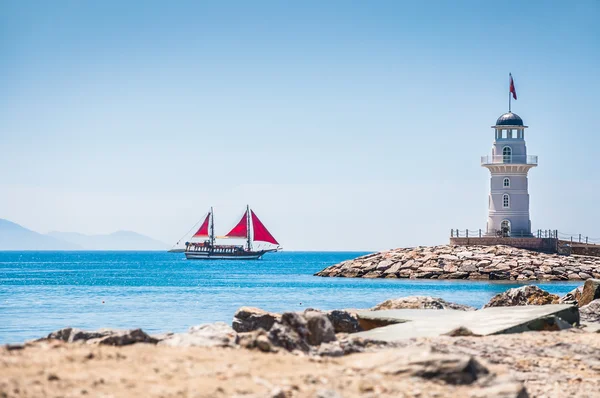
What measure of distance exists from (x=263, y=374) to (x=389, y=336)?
3.31m

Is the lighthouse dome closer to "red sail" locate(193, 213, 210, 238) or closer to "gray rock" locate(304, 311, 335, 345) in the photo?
"gray rock" locate(304, 311, 335, 345)

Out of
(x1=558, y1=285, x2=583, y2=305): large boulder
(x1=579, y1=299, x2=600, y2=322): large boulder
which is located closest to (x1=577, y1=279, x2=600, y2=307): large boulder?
(x1=558, y1=285, x2=583, y2=305): large boulder

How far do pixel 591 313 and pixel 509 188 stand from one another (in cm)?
4643

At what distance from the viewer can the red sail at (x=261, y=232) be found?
371 feet

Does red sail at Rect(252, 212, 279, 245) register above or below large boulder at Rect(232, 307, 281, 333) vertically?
above

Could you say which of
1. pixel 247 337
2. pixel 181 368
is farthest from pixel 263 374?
pixel 247 337

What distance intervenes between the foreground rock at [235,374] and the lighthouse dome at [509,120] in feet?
180

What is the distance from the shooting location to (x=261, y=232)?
374 feet

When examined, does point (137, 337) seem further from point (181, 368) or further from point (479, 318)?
point (479, 318)

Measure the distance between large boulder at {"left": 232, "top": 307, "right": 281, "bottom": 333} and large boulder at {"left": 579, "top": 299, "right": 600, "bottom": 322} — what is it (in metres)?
5.91

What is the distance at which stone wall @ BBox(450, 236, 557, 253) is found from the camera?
197ft

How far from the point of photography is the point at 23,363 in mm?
7156

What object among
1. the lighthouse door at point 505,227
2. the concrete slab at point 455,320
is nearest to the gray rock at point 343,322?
the concrete slab at point 455,320

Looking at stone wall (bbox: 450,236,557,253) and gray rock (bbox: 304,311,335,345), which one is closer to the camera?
gray rock (bbox: 304,311,335,345)
